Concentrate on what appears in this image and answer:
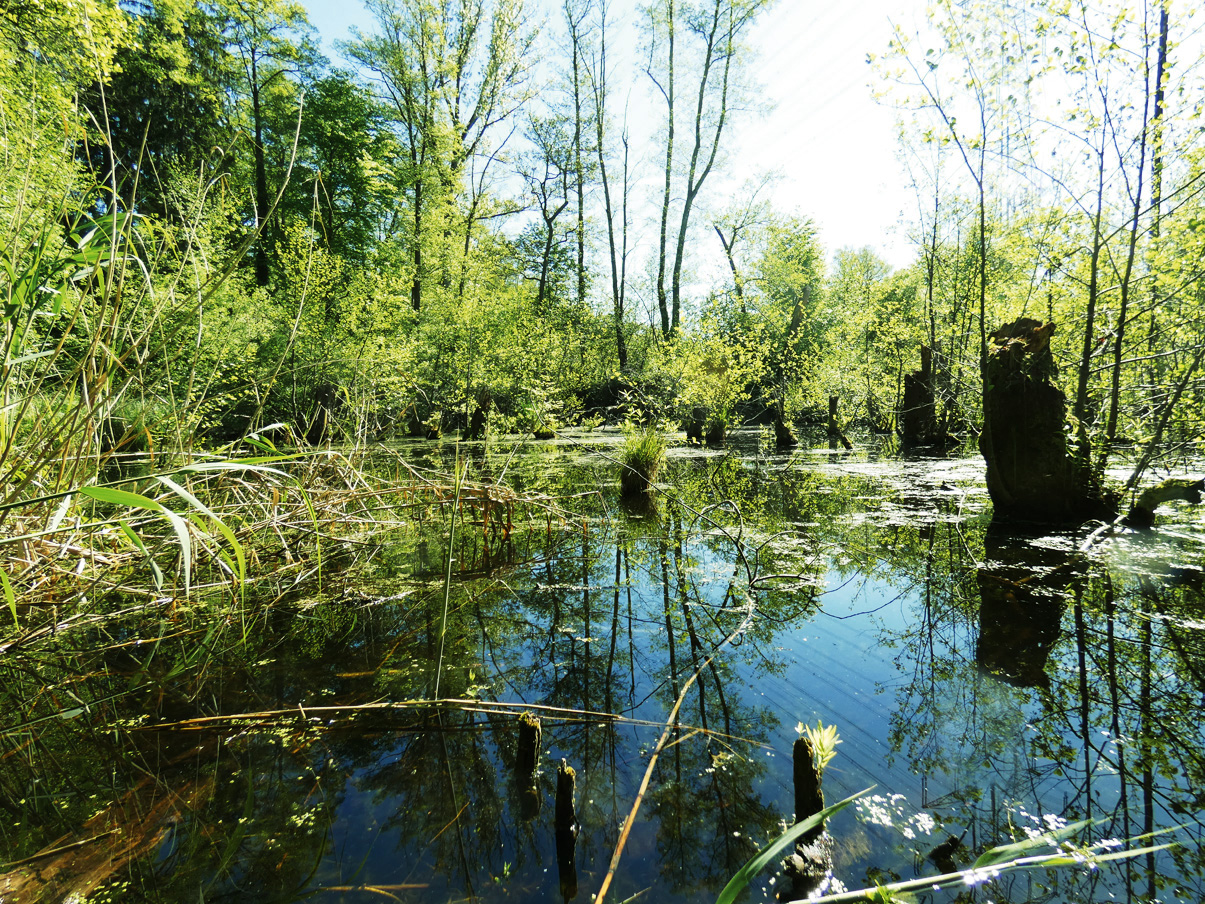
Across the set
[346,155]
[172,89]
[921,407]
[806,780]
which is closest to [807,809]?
[806,780]

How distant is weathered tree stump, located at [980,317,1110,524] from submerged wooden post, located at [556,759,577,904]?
5.79 meters

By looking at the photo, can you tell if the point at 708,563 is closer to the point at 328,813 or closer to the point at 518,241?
the point at 328,813

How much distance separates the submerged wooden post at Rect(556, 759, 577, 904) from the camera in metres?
1.60

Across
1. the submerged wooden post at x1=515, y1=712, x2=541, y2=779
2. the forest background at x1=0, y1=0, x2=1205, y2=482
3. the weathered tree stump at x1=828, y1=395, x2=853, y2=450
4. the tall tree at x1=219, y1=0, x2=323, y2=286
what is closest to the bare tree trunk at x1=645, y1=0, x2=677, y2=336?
the forest background at x1=0, y1=0, x2=1205, y2=482

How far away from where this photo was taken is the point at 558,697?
2.59 meters

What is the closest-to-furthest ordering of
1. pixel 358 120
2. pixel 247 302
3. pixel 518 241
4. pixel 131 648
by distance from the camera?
pixel 131 648, pixel 247 302, pixel 358 120, pixel 518 241

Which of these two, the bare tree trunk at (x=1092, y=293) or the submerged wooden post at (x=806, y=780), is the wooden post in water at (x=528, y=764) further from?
the bare tree trunk at (x=1092, y=293)

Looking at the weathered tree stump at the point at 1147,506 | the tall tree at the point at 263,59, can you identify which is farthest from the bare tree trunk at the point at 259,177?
the weathered tree stump at the point at 1147,506

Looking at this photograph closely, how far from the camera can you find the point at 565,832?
5.41 feet

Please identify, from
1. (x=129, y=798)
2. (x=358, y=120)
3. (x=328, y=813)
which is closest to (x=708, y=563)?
(x=328, y=813)

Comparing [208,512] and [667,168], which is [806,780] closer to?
[208,512]

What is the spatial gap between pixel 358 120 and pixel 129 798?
2368 cm

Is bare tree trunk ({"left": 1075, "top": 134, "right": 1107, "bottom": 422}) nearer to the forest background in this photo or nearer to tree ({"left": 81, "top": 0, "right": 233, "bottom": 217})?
the forest background

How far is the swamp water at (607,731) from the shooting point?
5.33 feet
